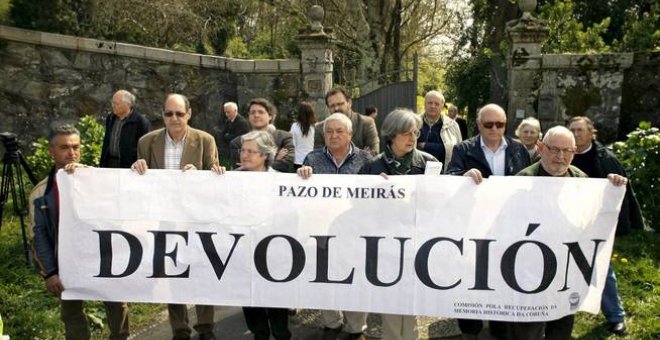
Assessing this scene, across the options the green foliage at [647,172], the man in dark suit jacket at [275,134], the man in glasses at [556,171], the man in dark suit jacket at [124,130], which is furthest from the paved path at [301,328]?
the green foliage at [647,172]

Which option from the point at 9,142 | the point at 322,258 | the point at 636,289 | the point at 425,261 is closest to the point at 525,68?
the point at 636,289

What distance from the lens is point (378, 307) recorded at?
361 cm

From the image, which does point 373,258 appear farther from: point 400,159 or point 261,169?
point 261,169

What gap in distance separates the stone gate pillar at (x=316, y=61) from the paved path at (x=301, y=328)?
5.79m

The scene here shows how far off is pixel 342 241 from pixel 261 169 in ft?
2.59

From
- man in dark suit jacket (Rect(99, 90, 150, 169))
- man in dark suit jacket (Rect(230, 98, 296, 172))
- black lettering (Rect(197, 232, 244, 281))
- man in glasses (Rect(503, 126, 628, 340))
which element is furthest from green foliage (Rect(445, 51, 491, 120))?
black lettering (Rect(197, 232, 244, 281))

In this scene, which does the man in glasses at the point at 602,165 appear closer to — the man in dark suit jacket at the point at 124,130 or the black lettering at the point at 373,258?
the black lettering at the point at 373,258

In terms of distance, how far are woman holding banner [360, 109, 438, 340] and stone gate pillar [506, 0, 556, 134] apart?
562 centimetres

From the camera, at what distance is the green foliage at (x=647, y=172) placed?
19.7 feet

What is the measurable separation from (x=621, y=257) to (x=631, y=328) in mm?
1449

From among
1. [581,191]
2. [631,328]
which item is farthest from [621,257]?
[581,191]

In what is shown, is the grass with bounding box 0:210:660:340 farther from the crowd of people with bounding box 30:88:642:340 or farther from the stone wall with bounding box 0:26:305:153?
the stone wall with bounding box 0:26:305:153

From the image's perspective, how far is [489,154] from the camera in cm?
396

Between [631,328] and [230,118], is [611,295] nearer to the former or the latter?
[631,328]
